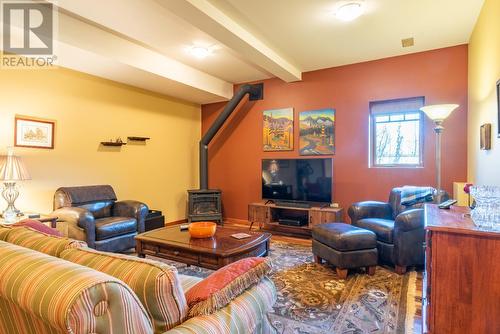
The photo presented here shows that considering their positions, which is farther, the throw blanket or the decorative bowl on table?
the throw blanket

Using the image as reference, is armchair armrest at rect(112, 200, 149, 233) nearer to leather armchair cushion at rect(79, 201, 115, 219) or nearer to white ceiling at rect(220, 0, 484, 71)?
leather armchair cushion at rect(79, 201, 115, 219)

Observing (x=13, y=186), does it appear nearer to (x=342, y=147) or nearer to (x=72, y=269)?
(x=72, y=269)

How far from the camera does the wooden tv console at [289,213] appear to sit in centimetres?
429

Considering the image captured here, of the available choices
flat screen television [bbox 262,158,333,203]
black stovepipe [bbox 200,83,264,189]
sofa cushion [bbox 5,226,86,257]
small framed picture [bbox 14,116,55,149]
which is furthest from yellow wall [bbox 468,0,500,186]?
small framed picture [bbox 14,116,55,149]

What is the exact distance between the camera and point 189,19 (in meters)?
2.85

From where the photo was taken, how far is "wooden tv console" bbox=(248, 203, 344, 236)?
14.1 ft

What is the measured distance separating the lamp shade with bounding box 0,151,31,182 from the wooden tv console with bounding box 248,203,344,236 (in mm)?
3183

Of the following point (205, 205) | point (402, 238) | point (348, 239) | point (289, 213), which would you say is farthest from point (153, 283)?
point (205, 205)

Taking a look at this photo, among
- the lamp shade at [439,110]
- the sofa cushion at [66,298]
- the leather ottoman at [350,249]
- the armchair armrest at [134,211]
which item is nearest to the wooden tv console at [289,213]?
the leather ottoman at [350,249]

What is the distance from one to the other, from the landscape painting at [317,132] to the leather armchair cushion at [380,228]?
1.59 metres

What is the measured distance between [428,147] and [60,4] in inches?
186

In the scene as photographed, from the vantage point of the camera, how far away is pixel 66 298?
0.68 metres

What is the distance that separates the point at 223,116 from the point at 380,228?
340cm

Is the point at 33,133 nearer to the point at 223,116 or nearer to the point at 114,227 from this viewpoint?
the point at 114,227
